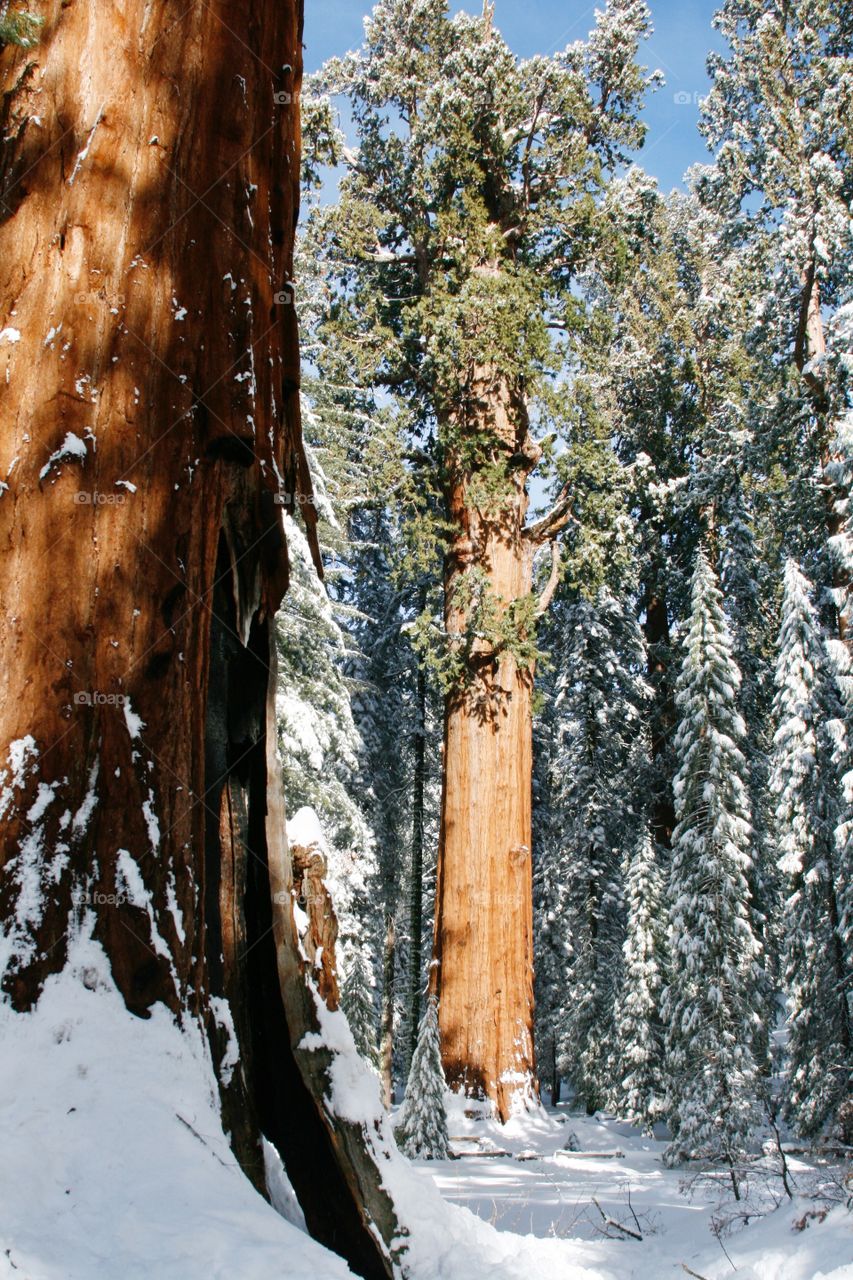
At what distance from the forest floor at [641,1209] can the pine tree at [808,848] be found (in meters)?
8.09

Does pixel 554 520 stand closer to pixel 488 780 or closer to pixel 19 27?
pixel 488 780

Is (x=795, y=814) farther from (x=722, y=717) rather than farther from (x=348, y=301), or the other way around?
(x=348, y=301)

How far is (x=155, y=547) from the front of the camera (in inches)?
109

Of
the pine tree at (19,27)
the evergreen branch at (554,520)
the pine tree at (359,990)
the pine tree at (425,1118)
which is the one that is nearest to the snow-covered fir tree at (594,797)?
the pine tree at (359,990)

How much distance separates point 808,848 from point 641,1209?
12.6 m

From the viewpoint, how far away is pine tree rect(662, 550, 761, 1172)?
40.7 ft

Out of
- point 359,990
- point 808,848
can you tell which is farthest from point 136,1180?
point 359,990

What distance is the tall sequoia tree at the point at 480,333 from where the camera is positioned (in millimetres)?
10016

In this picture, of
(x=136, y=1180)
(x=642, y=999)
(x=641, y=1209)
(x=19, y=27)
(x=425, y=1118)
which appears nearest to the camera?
(x=136, y=1180)

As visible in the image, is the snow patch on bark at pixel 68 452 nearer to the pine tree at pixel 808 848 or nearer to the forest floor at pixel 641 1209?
the forest floor at pixel 641 1209

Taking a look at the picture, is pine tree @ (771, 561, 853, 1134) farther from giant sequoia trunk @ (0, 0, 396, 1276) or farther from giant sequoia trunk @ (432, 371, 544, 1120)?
giant sequoia trunk @ (0, 0, 396, 1276)

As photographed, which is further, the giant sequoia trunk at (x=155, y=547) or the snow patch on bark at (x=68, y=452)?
the snow patch on bark at (x=68, y=452)

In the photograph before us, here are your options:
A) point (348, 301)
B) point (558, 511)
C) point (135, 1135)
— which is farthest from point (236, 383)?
point (348, 301)

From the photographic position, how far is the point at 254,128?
Answer: 3.28 m
